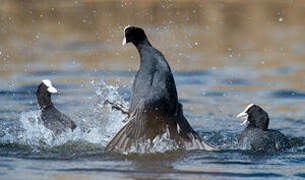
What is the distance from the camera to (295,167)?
517 centimetres

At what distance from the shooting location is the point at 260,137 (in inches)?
224

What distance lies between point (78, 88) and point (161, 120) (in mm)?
2269

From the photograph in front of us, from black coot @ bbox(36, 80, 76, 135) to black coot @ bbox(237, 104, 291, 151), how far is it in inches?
57.3

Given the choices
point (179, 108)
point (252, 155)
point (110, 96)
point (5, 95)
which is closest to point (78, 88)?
point (5, 95)

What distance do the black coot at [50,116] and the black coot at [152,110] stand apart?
2.12ft

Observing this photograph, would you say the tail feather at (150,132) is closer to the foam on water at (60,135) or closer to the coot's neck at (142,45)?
the foam on water at (60,135)

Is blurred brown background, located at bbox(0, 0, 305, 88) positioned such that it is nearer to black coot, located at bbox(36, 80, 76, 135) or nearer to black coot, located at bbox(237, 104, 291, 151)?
black coot, located at bbox(36, 80, 76, 135)

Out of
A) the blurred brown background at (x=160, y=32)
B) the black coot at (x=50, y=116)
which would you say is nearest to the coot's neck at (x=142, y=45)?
the black coot at (x=50, y=116)

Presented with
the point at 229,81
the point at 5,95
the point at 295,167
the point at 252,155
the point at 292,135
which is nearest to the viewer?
the point at 295,167

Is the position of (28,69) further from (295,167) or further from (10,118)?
(295,167)

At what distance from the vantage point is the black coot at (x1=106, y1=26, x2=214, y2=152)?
5.55m

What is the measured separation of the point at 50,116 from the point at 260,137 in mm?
1753

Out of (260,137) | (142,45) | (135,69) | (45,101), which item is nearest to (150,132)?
(142,45)

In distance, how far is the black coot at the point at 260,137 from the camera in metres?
5.64
